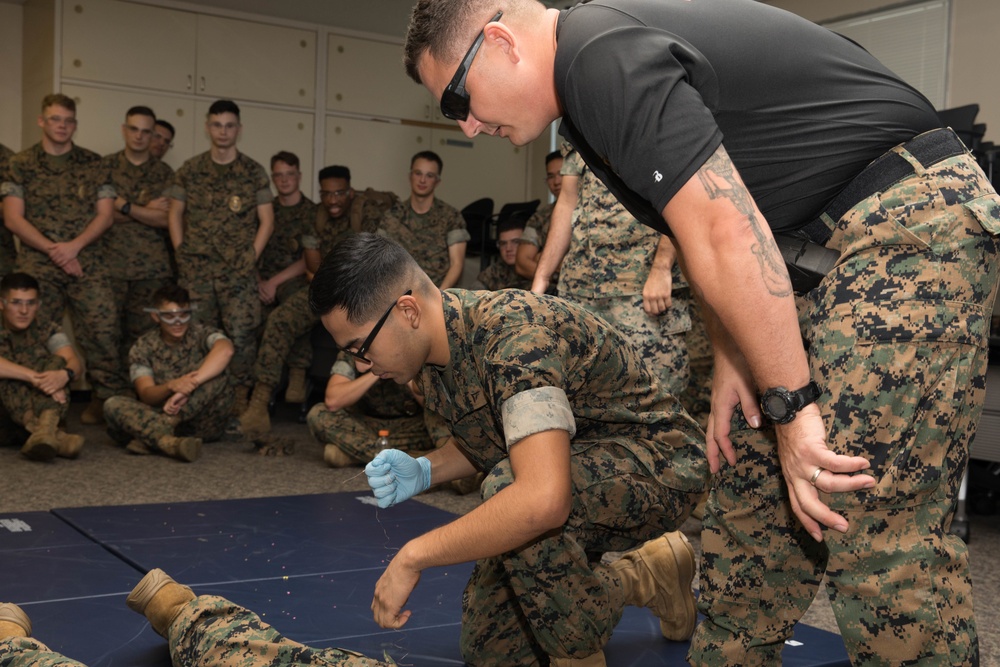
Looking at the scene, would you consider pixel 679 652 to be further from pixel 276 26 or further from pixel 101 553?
pixel 276 26

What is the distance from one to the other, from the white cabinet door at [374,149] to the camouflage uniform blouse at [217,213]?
1.96 metres

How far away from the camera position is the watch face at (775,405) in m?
1.16

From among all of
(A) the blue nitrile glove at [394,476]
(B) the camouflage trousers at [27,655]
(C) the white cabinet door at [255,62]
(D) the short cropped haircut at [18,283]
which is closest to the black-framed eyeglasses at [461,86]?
(A) the blue nitrile glove at [394,476]

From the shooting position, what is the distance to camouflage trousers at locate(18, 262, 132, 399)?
5.60 meters

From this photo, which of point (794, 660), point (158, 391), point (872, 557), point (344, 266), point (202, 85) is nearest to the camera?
point (872, 557)

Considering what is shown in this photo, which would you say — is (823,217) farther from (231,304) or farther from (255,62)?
(255,62)

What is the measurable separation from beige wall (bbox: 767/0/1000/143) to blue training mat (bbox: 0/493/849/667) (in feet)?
12.2

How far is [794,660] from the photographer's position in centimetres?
201

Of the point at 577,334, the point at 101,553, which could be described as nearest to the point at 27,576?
the point at 101,553

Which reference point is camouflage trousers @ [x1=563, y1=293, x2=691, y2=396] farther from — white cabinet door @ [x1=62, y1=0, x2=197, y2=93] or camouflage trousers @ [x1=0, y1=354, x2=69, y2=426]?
white cabinet door @ [x1=62, y1=0, x2=197, y2=93]

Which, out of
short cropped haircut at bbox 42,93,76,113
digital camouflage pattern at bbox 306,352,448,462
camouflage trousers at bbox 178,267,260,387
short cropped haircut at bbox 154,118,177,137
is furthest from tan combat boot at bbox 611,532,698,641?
short cropped haircut at bbox 154,118,177,137

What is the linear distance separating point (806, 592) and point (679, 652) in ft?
2.08

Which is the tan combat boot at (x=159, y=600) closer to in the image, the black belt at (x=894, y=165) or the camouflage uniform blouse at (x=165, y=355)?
the black belt at (x=894, y=165)

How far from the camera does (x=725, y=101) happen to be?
1.20 metres
